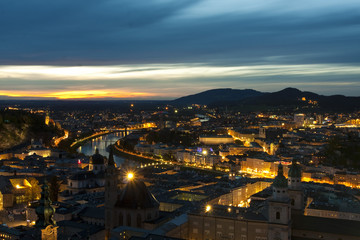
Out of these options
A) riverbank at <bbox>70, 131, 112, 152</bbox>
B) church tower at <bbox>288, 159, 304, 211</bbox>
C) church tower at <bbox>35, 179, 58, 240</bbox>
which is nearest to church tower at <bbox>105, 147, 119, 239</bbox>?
church tower at <bbox>288, 159, 304, 211</bbox>

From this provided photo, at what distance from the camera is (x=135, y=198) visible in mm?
15648

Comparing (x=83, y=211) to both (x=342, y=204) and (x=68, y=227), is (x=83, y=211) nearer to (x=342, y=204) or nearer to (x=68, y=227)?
(x=68, y=227)

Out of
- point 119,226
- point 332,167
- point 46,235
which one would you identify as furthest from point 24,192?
point 332,167

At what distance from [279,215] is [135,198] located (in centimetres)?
494

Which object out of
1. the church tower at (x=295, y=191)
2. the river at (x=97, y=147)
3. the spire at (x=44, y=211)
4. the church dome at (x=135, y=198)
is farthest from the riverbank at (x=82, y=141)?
the spire at (x=44, y=211)

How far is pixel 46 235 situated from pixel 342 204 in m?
15.3

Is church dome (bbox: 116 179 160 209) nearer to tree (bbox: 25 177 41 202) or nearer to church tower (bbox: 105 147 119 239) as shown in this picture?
church tower (bbox: 105 147 119 239)

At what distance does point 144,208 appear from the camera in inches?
611

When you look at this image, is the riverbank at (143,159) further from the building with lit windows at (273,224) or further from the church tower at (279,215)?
the church tower at (279,215)

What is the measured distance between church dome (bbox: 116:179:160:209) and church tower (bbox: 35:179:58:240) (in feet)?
22.8

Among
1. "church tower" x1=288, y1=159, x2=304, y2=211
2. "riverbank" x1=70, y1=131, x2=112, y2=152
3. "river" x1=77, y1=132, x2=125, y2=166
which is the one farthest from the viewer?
"riverbank" x1=70, y1=131, x2=112, y2=152

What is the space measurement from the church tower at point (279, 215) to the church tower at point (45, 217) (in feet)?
26.3

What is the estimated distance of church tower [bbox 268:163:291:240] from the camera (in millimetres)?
14367

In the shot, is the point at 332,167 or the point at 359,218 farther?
the point at 332,167
